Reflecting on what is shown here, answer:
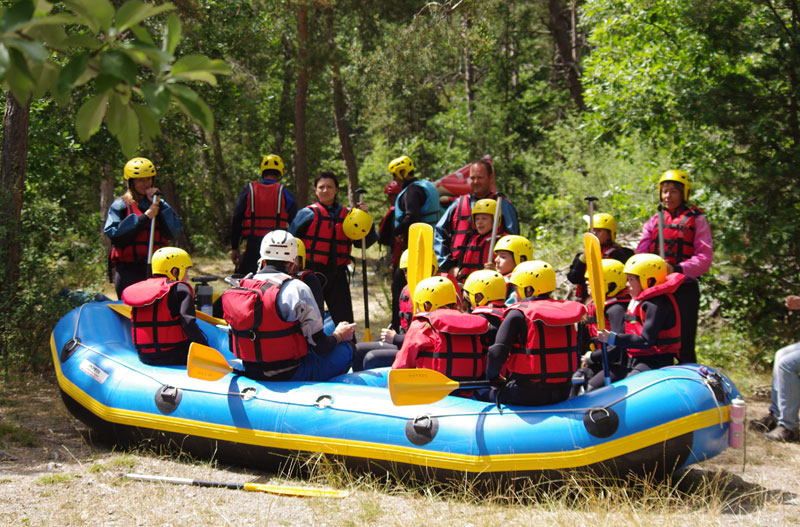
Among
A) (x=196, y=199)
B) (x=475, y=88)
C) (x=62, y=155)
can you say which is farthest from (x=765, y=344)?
(x=196, y=199)

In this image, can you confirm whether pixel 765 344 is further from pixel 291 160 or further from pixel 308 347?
pixel 291 160

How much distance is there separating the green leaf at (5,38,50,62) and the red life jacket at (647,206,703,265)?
503 cm

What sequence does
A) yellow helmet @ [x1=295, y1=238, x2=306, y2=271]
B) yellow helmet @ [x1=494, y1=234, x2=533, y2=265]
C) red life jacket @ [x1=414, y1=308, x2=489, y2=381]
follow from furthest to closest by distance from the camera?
yellow helmet @ [x1=295, y1=238, x2=306, y2=271] < yellow helmet @ [x1=494, y1=234, x2=533, y2=265] < red life jacket @ [x1=414, y1=308, x2=489, y2=381]

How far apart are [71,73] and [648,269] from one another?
400cm

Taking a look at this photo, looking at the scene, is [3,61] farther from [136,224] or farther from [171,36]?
[136,224]

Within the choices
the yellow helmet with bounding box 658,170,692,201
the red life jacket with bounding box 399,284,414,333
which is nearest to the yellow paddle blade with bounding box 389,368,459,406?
the red life jacket with bounding box 399,284,414,333

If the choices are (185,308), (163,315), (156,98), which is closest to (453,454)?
(185,308)

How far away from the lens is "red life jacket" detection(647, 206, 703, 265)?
570 centimetres

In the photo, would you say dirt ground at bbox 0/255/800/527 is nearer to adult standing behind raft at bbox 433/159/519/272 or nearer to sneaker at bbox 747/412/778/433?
Answer: sneaker at bbox 747/412/778/433

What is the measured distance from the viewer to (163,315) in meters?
5.12

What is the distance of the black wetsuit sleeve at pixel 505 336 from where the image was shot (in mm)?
4117

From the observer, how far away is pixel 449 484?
162 inches

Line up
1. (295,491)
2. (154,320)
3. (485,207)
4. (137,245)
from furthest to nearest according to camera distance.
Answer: (137,245) < (485,207) < (154,320) < (295,491)

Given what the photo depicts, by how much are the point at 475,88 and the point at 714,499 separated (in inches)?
663
